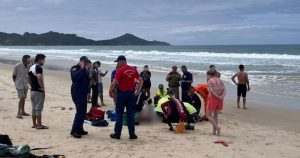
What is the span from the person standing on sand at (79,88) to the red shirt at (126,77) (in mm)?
665

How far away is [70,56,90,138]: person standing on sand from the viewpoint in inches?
326

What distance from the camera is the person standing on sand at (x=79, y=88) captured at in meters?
8.28

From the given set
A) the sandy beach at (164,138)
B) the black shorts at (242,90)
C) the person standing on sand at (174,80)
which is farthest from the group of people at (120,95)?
the black shorts at (242,90)

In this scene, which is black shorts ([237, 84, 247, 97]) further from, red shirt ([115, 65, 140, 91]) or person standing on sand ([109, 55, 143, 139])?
red shirt ([115, 65, 140, 91])

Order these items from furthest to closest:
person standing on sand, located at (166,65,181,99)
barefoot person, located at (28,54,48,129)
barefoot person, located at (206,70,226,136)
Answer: person standing on sand, located at (166,65,181,99) < barefoot person, located at (206,70,226,136) < barefoot person, located at (28,54,48,129)

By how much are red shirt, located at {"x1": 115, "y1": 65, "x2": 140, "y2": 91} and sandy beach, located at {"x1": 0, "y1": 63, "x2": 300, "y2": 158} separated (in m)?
1.05

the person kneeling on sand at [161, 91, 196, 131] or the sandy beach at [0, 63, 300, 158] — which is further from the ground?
the person kneeling on sand at [161, 91, 196, 131]

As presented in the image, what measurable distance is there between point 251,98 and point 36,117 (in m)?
9.44

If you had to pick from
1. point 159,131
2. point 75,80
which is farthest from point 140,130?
point 75,80

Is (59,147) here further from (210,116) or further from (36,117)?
(210,116)

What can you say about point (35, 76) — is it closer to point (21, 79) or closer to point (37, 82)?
point (37, 82)

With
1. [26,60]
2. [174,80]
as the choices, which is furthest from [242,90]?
[26,60]

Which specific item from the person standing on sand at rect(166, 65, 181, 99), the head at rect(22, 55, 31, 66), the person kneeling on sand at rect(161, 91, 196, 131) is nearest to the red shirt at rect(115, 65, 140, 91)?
the person kneeling on sand at rect(161, 91, 196, 131)

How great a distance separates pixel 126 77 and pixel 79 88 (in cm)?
95
